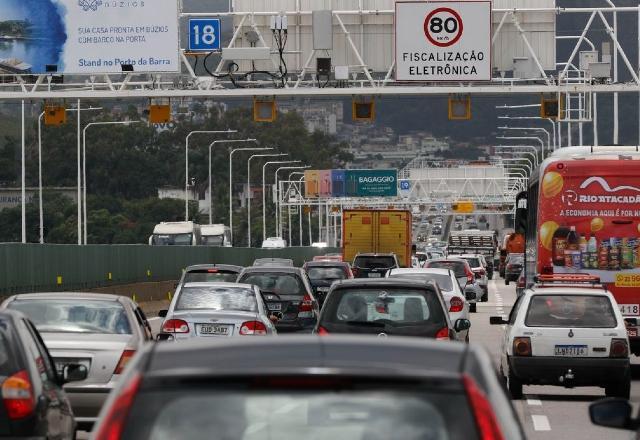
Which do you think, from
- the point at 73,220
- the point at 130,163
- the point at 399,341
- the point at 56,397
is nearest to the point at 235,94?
the point at 56,397

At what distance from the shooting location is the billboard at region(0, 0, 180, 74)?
43219 millimetres

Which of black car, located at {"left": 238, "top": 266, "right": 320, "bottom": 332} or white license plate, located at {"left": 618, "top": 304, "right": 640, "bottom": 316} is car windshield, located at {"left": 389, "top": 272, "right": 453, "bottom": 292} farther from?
white license plate, located at {"left": 618, "top": 304, "right": 640, "bottom": 316}

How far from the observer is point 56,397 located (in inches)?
445

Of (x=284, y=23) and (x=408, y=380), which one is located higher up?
(x=284, y=23)

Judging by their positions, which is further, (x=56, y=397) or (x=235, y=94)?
(x=235, y=94)

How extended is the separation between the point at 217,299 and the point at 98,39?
877 inches

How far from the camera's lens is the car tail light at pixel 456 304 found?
29344 mm

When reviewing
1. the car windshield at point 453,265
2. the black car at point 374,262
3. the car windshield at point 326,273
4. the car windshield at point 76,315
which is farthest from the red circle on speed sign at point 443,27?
the car windshield at point 76,315

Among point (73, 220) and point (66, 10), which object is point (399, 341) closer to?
point (66, 10)

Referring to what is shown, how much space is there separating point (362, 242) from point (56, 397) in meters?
47.4

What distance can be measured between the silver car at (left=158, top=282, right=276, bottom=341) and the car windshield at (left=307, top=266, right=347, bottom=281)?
18490 millimetres

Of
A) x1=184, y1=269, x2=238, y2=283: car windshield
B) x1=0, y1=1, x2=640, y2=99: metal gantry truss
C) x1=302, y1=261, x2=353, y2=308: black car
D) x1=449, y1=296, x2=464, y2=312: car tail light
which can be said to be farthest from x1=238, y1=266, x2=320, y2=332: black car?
x1=0, y1=1, x2=640, y2=99: metal gantry truss

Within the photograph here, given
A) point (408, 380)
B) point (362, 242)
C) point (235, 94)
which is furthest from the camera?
point (362, 242)

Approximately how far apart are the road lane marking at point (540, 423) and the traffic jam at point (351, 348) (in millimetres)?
126
